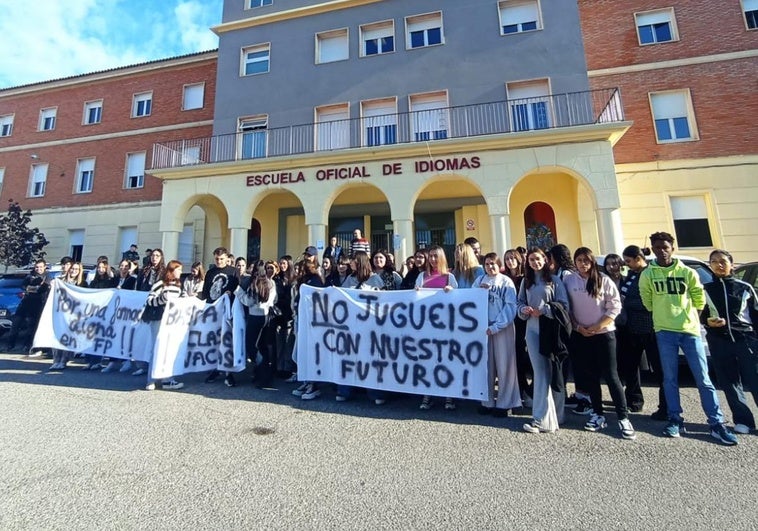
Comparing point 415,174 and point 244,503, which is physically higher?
point 415,174

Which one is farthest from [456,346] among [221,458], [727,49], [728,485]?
[727,49]

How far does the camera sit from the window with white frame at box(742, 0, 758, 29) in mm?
13258

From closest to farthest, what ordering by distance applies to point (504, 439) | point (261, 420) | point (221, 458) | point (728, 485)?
1. point (728, 485)
2. point (221, 458)
3. point (504, 439)
4. point (261, 420)

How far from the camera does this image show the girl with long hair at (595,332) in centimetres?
389

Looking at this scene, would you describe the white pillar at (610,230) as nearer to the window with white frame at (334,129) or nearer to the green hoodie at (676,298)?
the green hoodie at (676,298)

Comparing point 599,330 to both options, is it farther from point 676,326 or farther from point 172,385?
point 172,385

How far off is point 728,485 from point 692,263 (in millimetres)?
4250

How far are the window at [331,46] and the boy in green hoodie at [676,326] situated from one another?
49.3ft

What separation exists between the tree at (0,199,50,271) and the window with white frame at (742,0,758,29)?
107 feet

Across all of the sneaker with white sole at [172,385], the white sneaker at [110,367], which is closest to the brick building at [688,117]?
the sneaker with white sole at [172,385]

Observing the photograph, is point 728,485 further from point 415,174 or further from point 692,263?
point 415,174

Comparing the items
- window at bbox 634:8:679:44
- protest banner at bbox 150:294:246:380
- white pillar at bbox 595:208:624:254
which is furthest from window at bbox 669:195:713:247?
protest banner at bbox 150:294:246:380

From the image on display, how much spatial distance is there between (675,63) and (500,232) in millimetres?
10383

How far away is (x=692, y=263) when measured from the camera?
5859 mm
